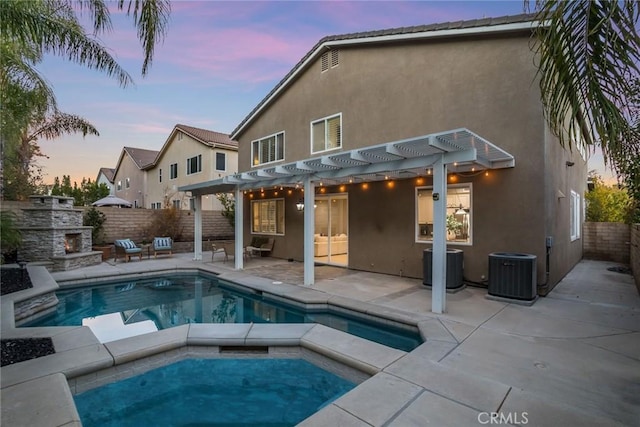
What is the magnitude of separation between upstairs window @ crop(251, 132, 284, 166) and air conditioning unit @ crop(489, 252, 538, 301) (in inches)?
365

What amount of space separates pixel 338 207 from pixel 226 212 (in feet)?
31.1

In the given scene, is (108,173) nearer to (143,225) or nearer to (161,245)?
(143,225)

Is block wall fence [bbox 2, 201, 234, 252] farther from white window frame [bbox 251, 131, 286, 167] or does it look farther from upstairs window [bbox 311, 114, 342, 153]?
upstairs window [bbox 311, 114, 342, 153]

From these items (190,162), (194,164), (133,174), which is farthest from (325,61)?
(133,174)

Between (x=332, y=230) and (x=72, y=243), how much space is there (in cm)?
1071

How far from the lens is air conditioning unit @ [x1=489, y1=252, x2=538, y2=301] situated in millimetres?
6883

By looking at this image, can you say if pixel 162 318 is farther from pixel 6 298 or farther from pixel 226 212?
pixel 226 212

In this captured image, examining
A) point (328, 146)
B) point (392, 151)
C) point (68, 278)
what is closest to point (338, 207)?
point (328, 146)

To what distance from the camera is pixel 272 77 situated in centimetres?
1510

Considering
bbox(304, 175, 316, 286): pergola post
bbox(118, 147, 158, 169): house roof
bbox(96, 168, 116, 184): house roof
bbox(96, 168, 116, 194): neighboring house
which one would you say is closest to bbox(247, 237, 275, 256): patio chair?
bbox(304, 175, 316, 286): pergola post

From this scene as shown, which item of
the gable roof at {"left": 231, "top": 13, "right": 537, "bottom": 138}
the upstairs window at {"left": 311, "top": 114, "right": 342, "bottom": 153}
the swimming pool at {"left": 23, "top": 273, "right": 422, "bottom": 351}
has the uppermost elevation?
the gable roof at {"left": 231, "top": 13, "right": 537, "bottom": 138}

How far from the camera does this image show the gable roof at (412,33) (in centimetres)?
752

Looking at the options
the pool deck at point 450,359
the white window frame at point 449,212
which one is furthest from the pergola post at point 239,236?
the white window frame at point 449,212

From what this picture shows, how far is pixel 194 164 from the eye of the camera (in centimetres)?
2139
